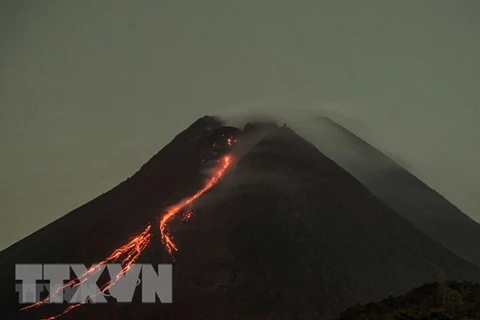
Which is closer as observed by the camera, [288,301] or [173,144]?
[288,301]

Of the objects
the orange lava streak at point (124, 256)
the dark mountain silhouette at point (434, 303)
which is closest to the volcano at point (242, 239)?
the orange lava streak at point (124, 256)

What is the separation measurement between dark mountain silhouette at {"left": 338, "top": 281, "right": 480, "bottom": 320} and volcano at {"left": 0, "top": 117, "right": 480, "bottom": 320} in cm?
5282

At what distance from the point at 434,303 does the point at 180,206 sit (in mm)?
80812

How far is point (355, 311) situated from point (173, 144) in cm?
10473

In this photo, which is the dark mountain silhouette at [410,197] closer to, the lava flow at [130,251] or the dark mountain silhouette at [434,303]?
the lava flow at [130,251]

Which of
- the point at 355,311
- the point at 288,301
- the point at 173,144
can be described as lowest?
the point at 355,311

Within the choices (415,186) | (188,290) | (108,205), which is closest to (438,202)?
(415,186)

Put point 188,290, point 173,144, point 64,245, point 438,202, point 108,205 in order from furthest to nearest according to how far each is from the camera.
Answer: point 438,202 < point 173,144 < point 108,205 < point 64,245 < point 188,290

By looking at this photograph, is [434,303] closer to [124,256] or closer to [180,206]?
[124,256]

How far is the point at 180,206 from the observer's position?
101m


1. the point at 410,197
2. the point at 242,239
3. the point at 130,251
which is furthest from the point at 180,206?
the point at 410,197

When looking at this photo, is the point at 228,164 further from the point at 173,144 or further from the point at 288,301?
the point at 288,301

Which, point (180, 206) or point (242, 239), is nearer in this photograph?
point (242, 239)

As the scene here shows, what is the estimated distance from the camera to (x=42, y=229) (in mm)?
117562
